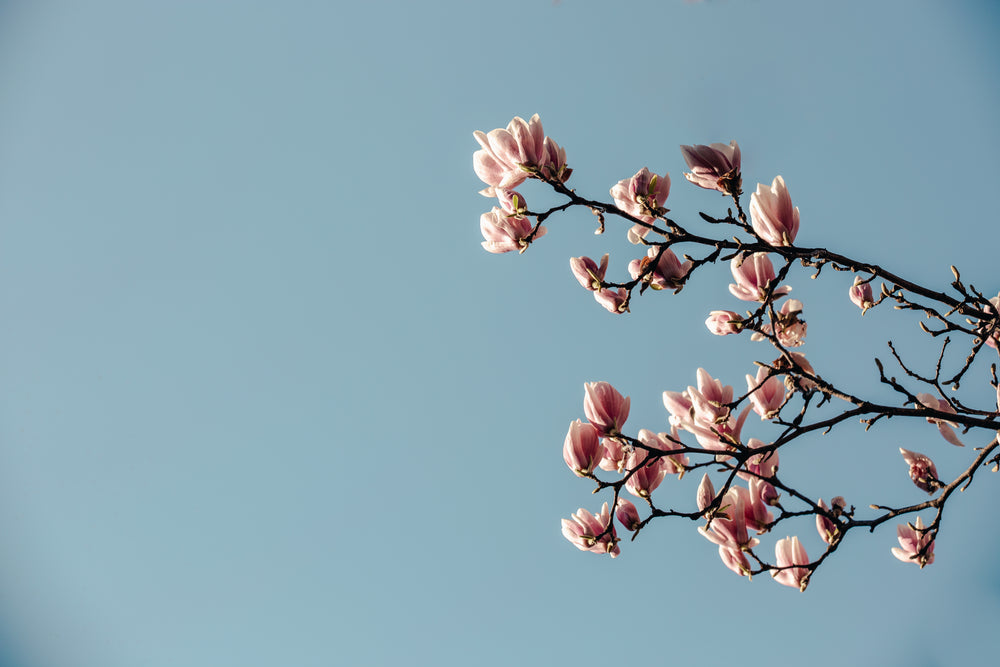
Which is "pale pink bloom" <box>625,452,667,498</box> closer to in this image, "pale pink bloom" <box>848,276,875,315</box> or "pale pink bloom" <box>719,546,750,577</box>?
"pale pink bloom" <box>719,546,750,577</box>

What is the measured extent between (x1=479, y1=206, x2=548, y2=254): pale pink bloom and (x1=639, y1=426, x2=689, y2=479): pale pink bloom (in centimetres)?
58

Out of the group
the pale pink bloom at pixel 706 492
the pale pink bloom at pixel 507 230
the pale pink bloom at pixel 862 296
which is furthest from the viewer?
the pale pink bloom at pixel 862 296

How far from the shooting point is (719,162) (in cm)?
128

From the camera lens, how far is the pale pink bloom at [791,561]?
1.37 meters

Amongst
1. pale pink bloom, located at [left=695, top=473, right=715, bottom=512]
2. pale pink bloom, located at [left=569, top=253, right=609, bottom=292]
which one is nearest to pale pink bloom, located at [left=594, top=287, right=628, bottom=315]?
pale pink bloom, located at [left=569, top=253, right=609, bottom=292]

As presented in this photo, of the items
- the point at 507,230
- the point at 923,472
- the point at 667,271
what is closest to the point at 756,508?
the point at 923,472

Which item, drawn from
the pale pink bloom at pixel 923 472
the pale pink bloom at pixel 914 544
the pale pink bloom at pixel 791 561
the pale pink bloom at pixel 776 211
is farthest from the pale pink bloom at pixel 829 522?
the pale pink bloom at pixel 776 211

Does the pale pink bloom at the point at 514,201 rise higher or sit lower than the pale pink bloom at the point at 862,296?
lower

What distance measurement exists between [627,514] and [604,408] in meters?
0.29

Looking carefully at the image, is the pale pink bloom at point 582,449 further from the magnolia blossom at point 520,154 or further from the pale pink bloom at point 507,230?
the magnolia blossom at point 520,154

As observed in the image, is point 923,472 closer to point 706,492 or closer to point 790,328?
point 790,328

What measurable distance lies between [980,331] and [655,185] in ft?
2.99

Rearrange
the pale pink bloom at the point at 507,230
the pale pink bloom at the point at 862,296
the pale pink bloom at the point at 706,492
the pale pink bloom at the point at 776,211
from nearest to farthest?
the pale pink bloom at the point at 776,211 → the pale pink bloom at the point at 706,492 → the pale pink bloom at the point at 507,230 → the pale pink bloom at the point at 862,296

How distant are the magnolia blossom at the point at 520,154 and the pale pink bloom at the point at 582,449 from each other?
0.59 meters
